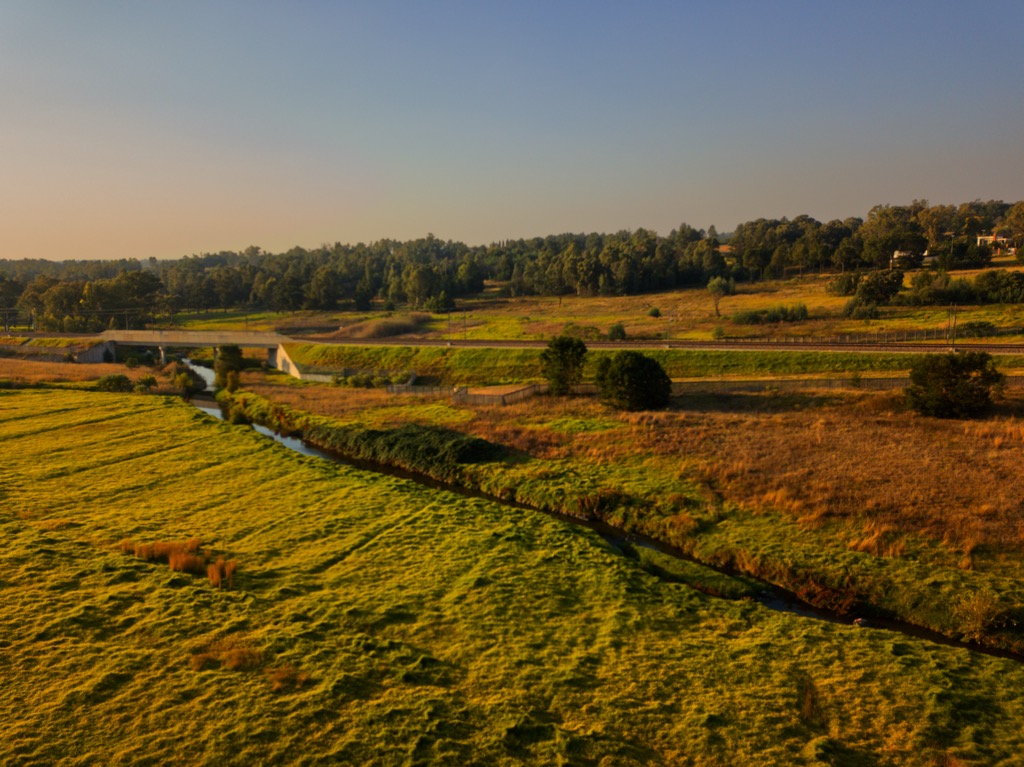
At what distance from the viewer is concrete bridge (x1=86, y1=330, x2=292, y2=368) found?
90625 millimetres

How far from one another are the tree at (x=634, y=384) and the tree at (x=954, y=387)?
18.2 m

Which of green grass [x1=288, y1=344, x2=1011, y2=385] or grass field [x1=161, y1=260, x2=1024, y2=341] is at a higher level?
grass field [x1=161, y1=260, x2=1024, y2=341]

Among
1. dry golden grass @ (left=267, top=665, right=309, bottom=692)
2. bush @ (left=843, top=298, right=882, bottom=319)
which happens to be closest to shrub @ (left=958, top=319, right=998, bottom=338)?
bush @ (left=843, top=298, right=882, bottom=319)

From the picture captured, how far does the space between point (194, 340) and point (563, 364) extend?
66383 mm

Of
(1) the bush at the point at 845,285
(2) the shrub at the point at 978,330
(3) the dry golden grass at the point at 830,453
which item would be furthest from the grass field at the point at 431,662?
(1) the bush at the point at 845,285

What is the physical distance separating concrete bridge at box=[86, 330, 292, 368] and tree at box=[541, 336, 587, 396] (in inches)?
1904

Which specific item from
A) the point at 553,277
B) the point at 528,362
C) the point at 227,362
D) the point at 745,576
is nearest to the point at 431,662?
the point at 745,576

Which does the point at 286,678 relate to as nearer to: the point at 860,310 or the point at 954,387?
the point at 954,387

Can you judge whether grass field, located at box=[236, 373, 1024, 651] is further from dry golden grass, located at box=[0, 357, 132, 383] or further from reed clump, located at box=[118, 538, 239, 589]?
dry golden grass, located at box=[0, 357, 132, 383]

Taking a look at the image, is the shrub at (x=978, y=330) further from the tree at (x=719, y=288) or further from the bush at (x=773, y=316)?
the tree at (x=719, y=288)

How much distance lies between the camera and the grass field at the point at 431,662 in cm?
1476

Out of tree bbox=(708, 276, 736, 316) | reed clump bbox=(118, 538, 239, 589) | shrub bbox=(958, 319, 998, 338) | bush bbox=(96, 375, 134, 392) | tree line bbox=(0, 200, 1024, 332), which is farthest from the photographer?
tree line bbox=(0, 200, 1024, 332)

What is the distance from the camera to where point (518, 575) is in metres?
24.5

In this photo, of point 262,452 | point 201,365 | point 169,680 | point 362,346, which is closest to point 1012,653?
point 169,680
